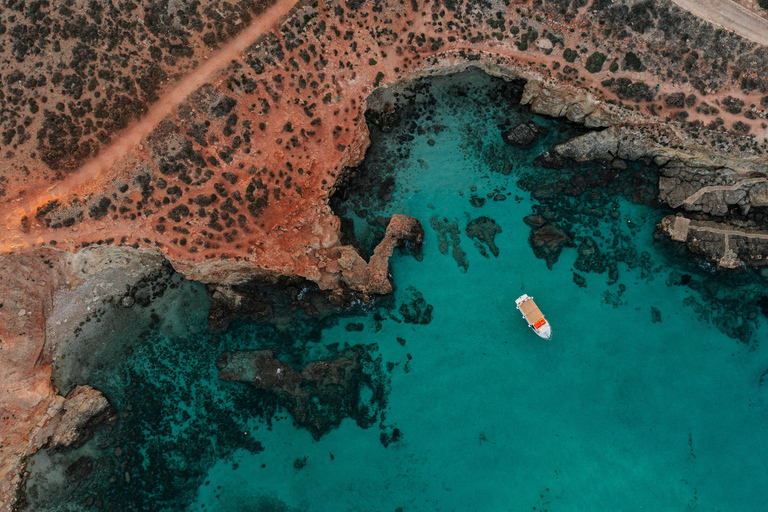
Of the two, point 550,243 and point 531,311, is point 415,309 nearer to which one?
point 531,311

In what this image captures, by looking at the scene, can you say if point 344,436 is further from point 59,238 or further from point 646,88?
point 646,88

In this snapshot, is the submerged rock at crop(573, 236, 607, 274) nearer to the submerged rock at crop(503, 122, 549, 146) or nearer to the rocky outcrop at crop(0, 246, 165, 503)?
the submerged rock at crop(503, 122, 549, 146)

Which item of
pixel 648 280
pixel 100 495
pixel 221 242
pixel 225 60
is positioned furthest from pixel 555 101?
pixel 100 495

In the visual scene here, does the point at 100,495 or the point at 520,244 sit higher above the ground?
the point at 520,244

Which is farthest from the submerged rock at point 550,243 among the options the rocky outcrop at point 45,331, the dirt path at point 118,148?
the rocky outcrop at point 45,331

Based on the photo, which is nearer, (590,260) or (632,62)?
(632,62)

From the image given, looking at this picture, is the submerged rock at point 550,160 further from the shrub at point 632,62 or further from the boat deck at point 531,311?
the boat deck at point 531,311

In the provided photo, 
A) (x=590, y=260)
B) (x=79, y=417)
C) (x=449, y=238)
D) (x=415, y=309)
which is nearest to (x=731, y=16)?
(x=590, y=260)
